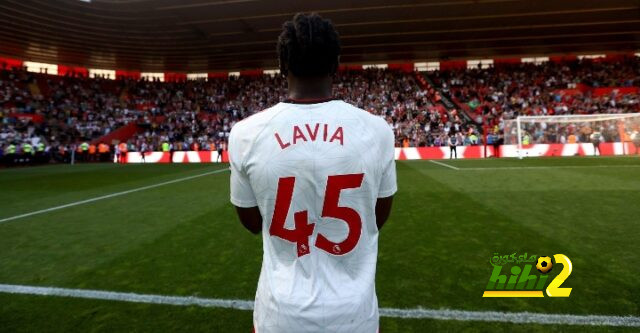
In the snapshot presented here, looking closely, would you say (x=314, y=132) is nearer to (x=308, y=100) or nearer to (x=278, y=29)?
(x=308, y=100)

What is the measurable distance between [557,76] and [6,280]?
39710 millimetres

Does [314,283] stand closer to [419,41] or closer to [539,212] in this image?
[539,212]

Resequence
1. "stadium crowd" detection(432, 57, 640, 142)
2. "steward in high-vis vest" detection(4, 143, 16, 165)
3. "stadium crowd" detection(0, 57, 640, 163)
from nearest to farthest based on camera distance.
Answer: "steward in high-vis vest" detection(4, 143, 16, 165), "stadium crowd" detection(0, 57, 640, 163), "stadium crowd" detection(432, 57, 640, 142)

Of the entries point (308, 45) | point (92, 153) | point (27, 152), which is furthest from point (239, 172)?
point (92, 153)

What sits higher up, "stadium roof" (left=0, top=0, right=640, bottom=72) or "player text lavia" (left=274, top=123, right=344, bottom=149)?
"stadium roof" (left=0, top=0, right=640, bottom=72)

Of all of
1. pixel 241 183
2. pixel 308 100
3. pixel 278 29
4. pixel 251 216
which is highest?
pixel 278 29

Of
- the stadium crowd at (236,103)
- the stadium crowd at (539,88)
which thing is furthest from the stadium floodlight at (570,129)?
the stadium crowd at (539,88)

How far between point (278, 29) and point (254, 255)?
27.0 metres

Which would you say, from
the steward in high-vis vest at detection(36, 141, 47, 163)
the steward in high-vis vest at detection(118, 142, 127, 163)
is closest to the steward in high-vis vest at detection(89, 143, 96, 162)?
the steward in high-vis vest at detection(118, 142, 127, 163)

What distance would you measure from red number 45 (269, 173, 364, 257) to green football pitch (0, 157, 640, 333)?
1807 millimetres

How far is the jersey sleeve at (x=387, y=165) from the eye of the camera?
1.31 m

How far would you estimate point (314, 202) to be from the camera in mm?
1251

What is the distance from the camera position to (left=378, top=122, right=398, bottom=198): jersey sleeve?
51.5 inches

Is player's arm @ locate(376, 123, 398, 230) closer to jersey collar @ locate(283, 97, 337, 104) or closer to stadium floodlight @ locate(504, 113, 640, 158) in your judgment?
jersey collar @ locate(283, 97, 337, 104)
